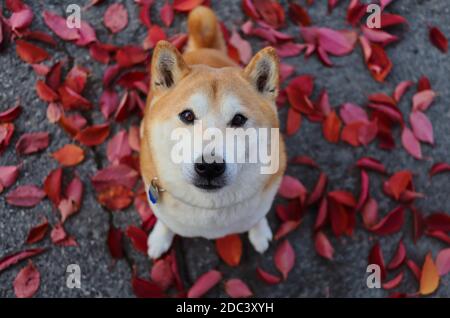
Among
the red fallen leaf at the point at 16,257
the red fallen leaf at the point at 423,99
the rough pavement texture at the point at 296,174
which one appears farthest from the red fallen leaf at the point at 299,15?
the red fallen leaf at the point at 16,257

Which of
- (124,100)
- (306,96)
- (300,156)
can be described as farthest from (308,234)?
(124,100)

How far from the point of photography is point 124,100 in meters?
Result: 2.73

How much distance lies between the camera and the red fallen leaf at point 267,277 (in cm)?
256

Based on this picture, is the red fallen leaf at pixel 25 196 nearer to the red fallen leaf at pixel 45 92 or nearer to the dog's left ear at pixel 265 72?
the red fallen leaf at pixel 45 92

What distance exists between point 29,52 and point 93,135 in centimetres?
59

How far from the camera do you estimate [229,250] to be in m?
2.59

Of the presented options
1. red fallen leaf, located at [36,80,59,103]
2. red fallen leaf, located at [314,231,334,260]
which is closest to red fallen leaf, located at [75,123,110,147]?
red fallen leaf, located at [36,80,59,103]

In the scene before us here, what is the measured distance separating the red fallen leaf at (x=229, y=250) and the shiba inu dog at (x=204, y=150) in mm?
344

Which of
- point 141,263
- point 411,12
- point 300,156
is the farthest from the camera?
point 411,12

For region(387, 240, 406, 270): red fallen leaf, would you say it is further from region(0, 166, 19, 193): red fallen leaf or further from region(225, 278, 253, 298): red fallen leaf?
region(0, 166, 19, 193): red fallen leaf

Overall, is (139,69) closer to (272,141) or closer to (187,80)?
(187,80)

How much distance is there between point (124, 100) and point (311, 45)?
110cm

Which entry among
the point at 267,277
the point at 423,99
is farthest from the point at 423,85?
the point at 267,277

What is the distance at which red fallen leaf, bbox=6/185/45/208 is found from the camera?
258 cm
